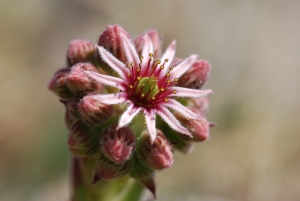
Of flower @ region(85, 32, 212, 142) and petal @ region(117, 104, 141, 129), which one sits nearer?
petal @ region(117, 104, 141, 129)

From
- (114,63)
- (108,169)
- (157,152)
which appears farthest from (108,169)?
(114,63)

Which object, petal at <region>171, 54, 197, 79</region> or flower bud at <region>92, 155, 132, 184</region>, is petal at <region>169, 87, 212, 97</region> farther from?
flower bud at <region>92, 155, 132, 184</region>

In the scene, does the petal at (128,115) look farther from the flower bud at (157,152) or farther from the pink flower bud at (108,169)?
the pink flower bud at (108,169)

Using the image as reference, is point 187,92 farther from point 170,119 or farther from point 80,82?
point 80,82

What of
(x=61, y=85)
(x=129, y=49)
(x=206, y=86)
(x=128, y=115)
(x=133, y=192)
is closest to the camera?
(x=128, y=115)

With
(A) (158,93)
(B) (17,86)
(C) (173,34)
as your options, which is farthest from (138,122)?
(C) (173,34)

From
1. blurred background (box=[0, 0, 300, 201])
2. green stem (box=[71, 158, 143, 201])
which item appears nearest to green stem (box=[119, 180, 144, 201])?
green stem (box=[71, 158, 143, 201])

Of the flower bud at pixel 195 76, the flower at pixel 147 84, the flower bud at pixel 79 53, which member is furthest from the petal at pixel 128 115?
the flower bud at pixel 79 53
